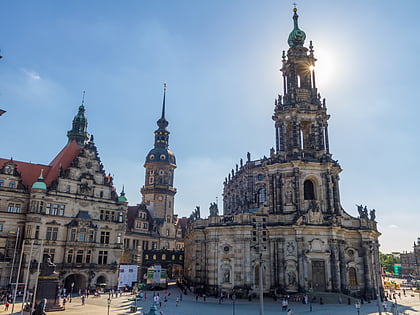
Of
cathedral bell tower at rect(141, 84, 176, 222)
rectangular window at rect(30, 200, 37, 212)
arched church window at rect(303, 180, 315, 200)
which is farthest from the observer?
cathedral bell tower at rect(141, 84, 176, 222)

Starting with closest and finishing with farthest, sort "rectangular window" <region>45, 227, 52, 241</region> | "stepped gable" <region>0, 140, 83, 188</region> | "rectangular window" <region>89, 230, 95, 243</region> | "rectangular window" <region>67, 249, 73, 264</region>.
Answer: "rectangular window" <region>45, 227, 52, 241</region>, "rectangular window" <region>67, 249, 73, 264</region>, "stepped gable" <region>0, 140, 83, 188</region>, "rectangular window" <region>89, 230, 95, 243</region>

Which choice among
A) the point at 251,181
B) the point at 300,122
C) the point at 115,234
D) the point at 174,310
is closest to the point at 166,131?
the point at 251,181

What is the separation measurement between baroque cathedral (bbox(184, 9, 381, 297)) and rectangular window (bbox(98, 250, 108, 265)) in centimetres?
1351

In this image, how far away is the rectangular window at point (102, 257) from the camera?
53.5m

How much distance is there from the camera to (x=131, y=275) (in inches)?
2159

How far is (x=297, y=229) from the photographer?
45.7m

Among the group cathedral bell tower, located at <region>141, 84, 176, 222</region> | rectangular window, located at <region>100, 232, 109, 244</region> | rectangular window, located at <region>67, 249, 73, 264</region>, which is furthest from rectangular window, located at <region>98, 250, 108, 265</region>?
cathedral bell tower, located at <region>141, 84, 176, 222</region>

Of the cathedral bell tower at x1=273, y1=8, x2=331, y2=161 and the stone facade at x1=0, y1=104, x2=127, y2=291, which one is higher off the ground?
the cathedral bell tower at x1=273, y1=8, x2=331, y2=161

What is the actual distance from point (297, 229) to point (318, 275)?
6213mm

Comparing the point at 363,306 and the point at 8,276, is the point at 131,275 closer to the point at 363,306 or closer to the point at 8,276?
the point at 8,276

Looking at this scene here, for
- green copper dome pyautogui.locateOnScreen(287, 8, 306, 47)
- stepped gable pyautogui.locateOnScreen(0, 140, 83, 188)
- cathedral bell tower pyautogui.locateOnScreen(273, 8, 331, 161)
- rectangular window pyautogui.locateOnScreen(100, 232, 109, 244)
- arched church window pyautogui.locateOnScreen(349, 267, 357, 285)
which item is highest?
green copper dome pyautogui.locateOnScreen(287, 8, 306, 47)

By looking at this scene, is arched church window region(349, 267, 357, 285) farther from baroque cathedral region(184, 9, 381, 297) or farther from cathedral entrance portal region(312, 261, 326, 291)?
cathedral entrance portal region(312, 261, 326, 291)

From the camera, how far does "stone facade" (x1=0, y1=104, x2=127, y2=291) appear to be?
47.4 meters

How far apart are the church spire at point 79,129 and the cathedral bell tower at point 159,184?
16063 millimetres
